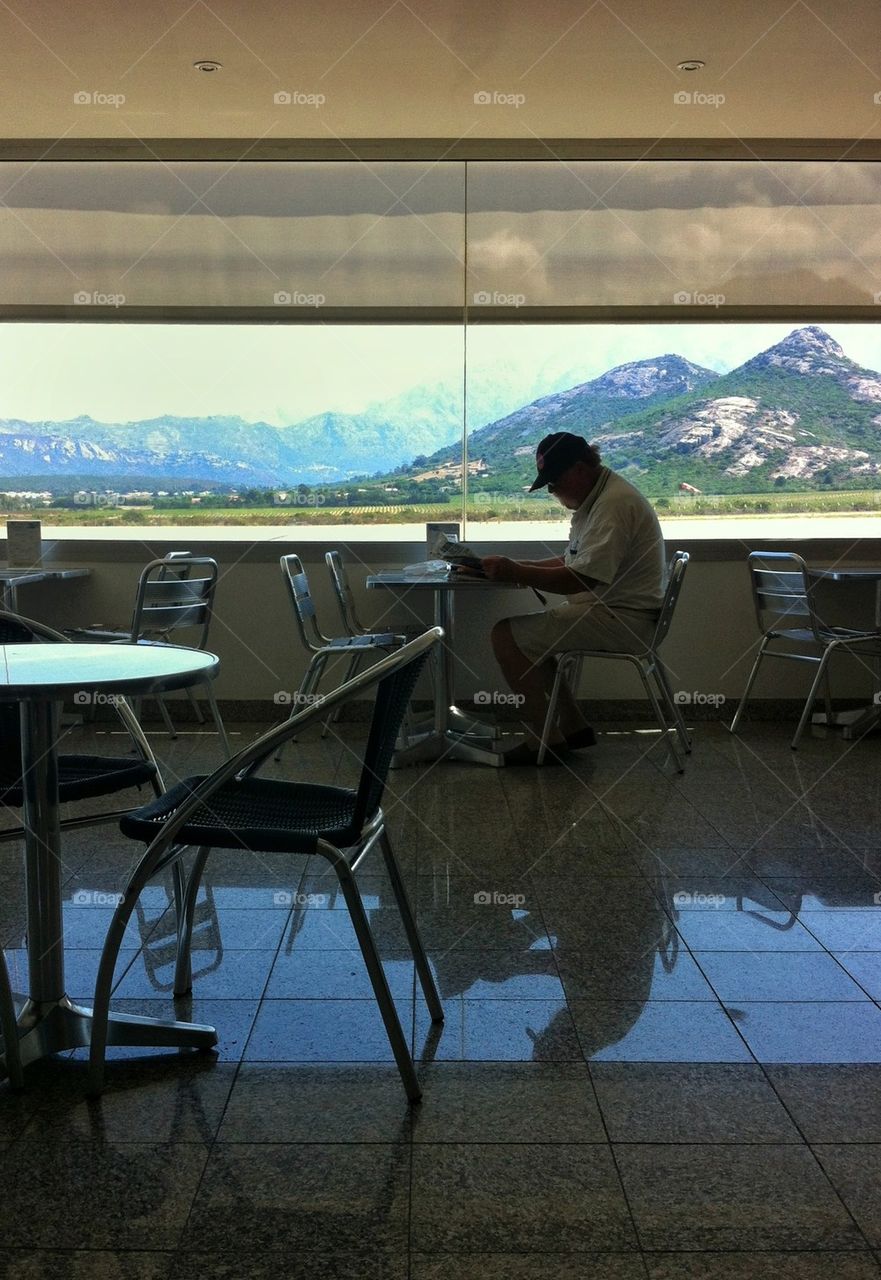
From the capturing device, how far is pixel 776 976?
2373mm

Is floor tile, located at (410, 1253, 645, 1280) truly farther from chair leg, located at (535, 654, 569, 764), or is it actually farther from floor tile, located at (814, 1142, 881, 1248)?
chair leg, located at (535, 654, 569, 764)

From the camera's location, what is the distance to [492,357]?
19.0ft

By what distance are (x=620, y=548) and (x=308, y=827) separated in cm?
276

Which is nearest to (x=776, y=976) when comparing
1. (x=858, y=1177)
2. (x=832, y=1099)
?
(x=832, y=1099)

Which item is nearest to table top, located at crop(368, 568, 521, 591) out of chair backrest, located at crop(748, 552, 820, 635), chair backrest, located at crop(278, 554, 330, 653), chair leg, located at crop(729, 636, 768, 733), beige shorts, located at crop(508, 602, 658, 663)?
beige shorts, located at crop(508, 602, 658, 663)

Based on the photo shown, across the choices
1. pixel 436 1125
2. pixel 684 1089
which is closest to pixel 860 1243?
pixel 684 1089

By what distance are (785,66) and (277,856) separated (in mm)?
3697

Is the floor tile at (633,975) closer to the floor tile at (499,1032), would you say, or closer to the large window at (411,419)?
the floor tile at (499,1032)

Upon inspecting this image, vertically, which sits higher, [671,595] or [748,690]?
[671,595]

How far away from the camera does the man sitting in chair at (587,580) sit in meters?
4.42

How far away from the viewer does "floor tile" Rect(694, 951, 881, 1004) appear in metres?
2.28

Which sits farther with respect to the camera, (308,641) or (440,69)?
(308,641)

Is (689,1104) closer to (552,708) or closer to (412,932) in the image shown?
(412,932)

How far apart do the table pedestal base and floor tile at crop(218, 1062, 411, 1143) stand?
4.7 inches
